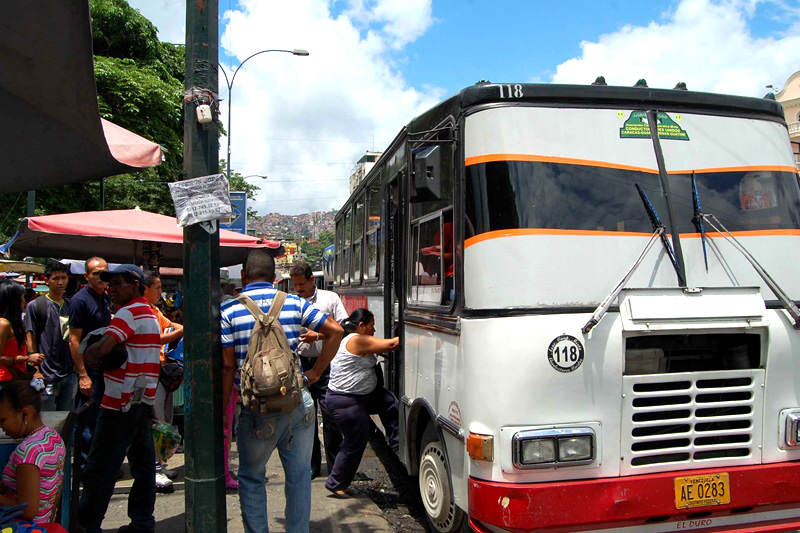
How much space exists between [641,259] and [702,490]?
1336 mm

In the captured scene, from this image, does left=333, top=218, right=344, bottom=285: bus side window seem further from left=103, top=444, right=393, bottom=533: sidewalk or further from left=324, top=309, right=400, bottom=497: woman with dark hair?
left=103, top=444, right=393, bottom=533: sidewalk

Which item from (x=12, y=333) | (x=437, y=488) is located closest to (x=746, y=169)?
(x=437, y=488)

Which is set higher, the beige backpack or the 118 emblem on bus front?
the 118 emblem on bus front

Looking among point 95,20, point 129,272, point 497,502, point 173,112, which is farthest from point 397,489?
point 95,20

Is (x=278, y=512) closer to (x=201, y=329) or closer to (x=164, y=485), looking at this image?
(x=164, y=485)

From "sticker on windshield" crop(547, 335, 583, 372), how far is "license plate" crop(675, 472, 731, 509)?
857 millimetres

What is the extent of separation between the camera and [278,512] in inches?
203

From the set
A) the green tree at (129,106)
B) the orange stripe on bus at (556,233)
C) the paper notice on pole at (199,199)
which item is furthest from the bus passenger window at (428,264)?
the green tree at (129,106)

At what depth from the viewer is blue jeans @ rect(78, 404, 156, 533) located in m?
4.11

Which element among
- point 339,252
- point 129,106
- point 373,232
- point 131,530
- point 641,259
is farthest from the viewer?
point 129,106

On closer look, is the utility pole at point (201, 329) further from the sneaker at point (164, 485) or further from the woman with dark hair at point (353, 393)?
the sneaker at point (164, 485)

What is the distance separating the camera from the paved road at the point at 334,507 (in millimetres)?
4891

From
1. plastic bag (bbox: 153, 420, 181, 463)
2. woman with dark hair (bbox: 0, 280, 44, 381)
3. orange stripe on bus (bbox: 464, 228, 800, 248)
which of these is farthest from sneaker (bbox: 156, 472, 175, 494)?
orange stripe on bus (bbox: 464, 228, 800, 248)

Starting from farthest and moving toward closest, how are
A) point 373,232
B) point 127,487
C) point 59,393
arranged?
point 373,232, point 59,393, point 127,487
